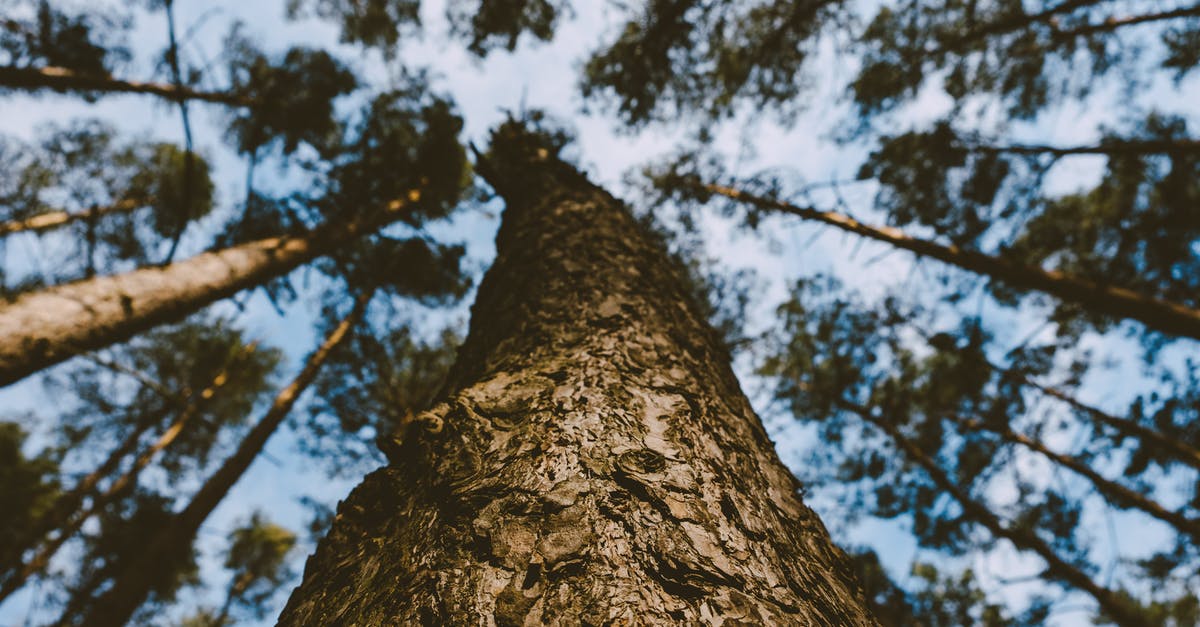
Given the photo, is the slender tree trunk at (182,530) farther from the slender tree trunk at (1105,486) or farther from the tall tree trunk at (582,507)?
the slender tree trunk at (1105,486)

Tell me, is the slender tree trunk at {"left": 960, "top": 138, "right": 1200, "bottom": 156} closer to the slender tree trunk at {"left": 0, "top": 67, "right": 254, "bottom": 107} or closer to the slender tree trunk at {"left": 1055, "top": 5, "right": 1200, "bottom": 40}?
the slender tree trunk at {"left": 1055, "top": 5, "right": 1200, "bottom": 40}

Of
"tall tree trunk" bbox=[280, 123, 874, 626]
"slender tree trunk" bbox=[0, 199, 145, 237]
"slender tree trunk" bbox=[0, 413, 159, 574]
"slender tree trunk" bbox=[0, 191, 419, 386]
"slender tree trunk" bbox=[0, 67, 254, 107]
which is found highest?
"slender tree trunk" bbox=[0, 199, 145, 237]

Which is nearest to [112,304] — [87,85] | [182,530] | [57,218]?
[182,530]

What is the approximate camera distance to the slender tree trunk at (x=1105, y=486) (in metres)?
5.54

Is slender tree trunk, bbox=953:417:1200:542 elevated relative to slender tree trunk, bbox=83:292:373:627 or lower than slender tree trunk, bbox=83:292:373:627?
elevated

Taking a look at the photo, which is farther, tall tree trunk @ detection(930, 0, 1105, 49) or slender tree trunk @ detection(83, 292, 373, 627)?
slender tree trunk @ detection(83, 292, 373, 627)

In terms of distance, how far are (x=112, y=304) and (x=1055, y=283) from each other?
702cm

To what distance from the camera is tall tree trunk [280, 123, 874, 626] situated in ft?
2.52

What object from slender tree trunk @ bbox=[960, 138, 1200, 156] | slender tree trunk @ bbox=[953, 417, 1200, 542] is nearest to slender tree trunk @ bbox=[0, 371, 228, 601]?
slender tree trunk @ bbox=[960, 138, 1200, 156]

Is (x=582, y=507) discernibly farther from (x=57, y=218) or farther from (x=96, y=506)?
(x=57, y=218)

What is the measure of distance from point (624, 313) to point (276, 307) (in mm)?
4764

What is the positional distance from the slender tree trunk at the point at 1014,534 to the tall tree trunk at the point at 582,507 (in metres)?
7.15

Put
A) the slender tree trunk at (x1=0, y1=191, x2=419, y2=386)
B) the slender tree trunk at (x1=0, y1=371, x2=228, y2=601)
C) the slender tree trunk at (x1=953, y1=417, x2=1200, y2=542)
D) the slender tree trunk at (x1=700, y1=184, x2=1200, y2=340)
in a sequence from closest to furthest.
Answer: the slender tree trunk at (x1=0, y1=191, x2=419, y2=386) → the slender tree trunk at (x1=700, y1=184, x2=1200, y2=340) → the slender tree trunk at (x1=953, y1=417, x2=1200, y2=542) → the slender tree trunk at (x1=0, y1=371, x2=228, y2=601)

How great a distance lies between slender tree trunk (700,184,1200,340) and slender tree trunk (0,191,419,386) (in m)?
5.91
